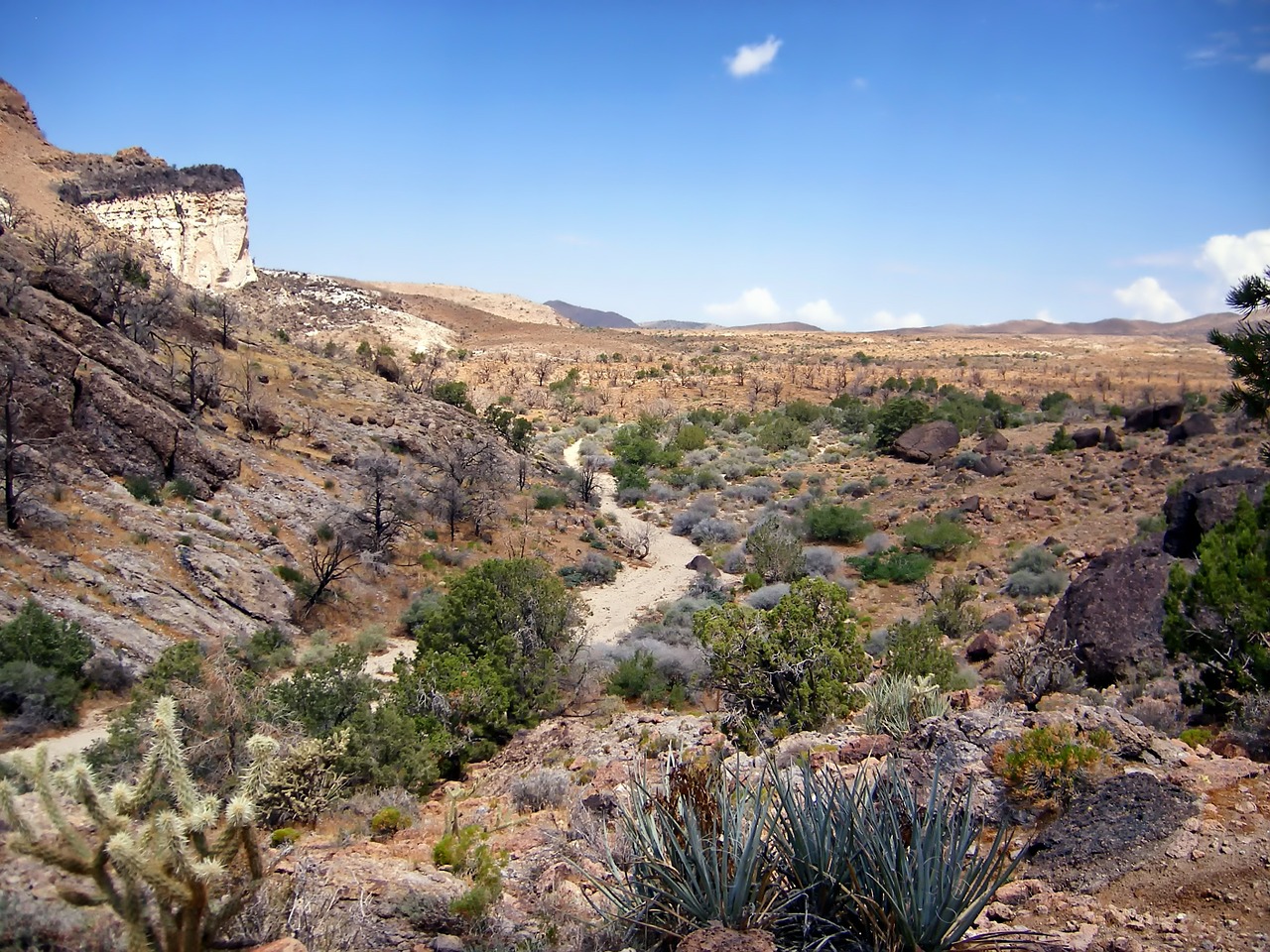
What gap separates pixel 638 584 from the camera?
834 inches

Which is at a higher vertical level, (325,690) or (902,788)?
(902,788)

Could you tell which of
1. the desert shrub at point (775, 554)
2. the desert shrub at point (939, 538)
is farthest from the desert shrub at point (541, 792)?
the desert shrub at point (939, 538)

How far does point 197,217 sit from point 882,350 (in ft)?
193

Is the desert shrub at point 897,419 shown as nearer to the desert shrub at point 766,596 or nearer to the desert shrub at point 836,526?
the desert shrub at point 836,526

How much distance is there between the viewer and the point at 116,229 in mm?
44312

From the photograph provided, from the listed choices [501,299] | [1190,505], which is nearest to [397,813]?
[1190,505]

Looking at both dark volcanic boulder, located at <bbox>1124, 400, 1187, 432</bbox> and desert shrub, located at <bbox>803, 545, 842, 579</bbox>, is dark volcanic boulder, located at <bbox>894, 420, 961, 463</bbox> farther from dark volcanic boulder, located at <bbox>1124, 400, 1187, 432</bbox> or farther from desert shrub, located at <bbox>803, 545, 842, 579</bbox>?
desert shrub, located at <bbox>803, 545, 842, 579</bbox>

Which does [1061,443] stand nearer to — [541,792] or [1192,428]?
[1192,428]

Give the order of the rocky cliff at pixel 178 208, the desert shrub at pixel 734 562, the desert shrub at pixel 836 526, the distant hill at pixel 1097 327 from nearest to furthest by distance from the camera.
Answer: the desert shrub at pixel 734 562, the desert shrub at pixel 836 526, the rocky cliff at pixel 178 208, the distant hill at pixel 1097 327

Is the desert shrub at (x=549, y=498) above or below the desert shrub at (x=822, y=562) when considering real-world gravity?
above

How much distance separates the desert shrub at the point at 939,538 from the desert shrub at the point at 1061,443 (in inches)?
→ 316

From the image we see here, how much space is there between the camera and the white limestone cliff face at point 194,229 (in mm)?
48000

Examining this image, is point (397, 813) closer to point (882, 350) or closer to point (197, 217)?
point (197, 217)

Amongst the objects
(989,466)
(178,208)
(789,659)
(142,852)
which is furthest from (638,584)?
(178,208)
